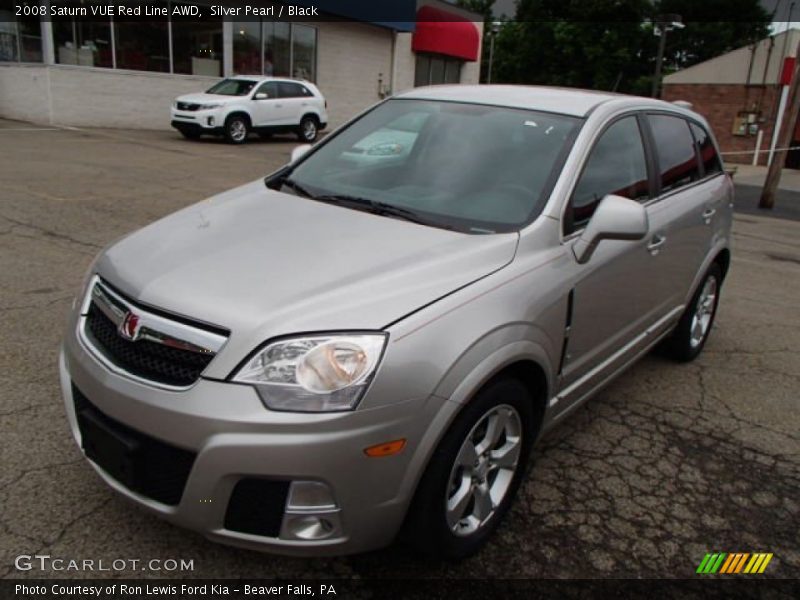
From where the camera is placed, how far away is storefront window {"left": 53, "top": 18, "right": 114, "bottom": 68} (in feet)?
59.5

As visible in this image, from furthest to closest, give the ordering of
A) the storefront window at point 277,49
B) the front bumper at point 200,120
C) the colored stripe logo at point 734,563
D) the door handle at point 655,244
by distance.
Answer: the storefront window at point 277,49, the front bumper at point 200,120, the door handle at point 655,244, the colored stripe logo at point 734,563

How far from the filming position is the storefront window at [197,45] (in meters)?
20.2

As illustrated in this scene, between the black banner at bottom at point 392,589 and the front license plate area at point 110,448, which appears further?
the black banner at bottom at point 392,589

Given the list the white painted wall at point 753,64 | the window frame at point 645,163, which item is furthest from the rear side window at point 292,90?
the white painted wall at point 753,64

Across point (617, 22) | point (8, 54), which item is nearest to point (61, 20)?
point (8, 54)

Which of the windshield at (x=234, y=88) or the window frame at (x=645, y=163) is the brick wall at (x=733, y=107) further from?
the window frame at (x=645, y=163)

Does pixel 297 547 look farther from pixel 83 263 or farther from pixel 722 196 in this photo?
pixel 83 263

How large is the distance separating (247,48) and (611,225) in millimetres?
21495

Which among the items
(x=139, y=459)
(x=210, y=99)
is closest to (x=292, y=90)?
(x=210, y=99)

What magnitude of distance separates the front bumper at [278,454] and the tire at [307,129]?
18.4m

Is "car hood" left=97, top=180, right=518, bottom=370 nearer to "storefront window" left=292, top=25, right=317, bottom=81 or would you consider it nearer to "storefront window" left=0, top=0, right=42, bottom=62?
"storefront window" left=0, top=0, right=42, bottom=62

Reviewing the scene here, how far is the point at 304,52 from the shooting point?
23.8 metres

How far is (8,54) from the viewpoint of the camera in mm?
18922

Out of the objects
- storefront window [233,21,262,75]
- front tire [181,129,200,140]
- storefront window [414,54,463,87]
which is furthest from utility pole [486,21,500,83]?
front tire [181,129,200,140]
